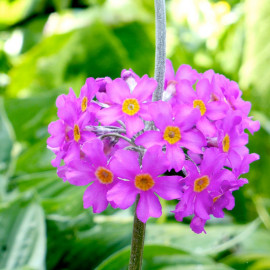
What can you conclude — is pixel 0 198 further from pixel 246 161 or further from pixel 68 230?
pixel 246 161

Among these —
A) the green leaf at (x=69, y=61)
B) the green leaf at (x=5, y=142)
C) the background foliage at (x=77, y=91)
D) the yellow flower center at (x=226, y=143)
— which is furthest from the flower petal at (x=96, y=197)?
the green leaf at (x=69, y=61)

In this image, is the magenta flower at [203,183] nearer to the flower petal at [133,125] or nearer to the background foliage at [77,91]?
the flower petal at [133,125]

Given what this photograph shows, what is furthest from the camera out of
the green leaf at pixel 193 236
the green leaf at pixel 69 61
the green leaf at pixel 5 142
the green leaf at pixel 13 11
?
the green leaf at pixel 13 11

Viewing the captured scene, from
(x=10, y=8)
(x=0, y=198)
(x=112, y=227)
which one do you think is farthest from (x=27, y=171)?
(x=10, y=8)

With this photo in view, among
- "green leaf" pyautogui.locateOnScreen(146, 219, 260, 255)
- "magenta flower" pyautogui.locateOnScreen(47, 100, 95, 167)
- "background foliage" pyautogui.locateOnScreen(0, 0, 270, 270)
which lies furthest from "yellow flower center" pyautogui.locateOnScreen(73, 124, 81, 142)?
"green leaf" pyautogui.locateOnScreen(146, 219, 260, 255)

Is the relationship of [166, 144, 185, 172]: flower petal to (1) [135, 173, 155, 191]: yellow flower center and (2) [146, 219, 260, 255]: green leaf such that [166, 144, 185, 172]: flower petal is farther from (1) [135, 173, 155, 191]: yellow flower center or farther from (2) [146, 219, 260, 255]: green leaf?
(2) [146, 219, 260, 255]: green leaf

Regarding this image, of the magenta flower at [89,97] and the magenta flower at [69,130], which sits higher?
the magenta flower at [89,97]
